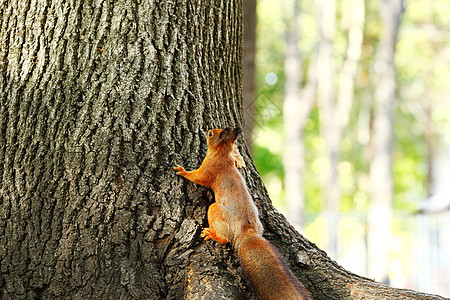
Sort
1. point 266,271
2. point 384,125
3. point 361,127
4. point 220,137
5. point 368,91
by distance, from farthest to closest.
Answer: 1. point 361,127
2. point 368,91
3. point 384,125
4. point 220,137
5. point 266,271

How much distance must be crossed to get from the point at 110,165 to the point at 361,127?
2343 centimetres

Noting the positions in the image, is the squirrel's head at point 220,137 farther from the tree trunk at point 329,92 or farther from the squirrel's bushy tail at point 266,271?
the tree trunk at point 329,92

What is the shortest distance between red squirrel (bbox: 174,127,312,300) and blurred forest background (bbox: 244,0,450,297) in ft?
9.22

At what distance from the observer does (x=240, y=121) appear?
3.26 metres

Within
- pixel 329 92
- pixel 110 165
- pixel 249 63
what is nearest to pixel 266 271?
pixel 110 165

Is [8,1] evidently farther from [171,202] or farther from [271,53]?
[271,53]

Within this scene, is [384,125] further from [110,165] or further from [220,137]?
[110,165]

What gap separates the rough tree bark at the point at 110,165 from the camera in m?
2.49

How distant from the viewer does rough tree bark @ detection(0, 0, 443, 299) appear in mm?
2494

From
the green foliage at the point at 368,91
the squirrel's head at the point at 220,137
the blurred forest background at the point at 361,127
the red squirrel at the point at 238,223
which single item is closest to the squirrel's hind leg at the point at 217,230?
the red squirrel at the point at 238,223

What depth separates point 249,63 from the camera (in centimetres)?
625

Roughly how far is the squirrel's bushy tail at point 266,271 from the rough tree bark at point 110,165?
8 cm

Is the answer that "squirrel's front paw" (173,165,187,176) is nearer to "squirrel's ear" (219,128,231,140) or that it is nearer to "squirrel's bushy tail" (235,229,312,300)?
"squirrel's ear" (219,128,231,140)

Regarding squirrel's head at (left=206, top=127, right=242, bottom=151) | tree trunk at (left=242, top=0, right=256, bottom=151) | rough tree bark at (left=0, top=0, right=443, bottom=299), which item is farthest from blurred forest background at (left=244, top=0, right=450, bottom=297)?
rough tree bark at (left=0, top=0, right=443, bottom=299)
